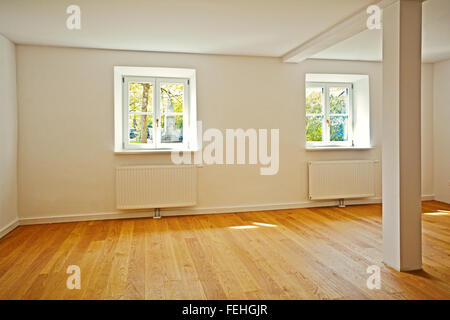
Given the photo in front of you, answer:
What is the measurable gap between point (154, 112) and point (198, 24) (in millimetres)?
1883

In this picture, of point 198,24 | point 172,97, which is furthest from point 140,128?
point 198,24

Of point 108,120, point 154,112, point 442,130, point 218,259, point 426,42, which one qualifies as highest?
point 426,42

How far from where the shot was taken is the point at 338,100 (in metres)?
6.17

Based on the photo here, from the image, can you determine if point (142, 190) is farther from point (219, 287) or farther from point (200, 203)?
point (219, 287)

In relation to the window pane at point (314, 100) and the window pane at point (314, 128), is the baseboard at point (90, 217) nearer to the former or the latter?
the window pane at point (314, 128)

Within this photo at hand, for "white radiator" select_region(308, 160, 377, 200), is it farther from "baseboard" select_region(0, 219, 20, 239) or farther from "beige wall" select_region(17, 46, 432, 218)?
"baseboard" select_region(0, 219, 20, 239)

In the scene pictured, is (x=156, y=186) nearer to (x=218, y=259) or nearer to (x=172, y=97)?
(x=172, y=97)

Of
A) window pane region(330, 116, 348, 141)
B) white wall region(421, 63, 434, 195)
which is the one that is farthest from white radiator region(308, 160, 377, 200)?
white wall region(421, 63, 434, 195)

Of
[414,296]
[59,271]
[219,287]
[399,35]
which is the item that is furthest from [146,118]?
[414,296]

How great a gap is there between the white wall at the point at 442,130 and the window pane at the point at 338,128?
165cm

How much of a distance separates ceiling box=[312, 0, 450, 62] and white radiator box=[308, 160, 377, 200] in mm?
1716

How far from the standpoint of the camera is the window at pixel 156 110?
529 centimetres

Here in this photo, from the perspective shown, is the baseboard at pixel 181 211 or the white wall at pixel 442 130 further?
the white wall at pixel 442 130

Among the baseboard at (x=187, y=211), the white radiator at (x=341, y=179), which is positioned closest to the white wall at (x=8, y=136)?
the baseboard at (x=187, y=211)
